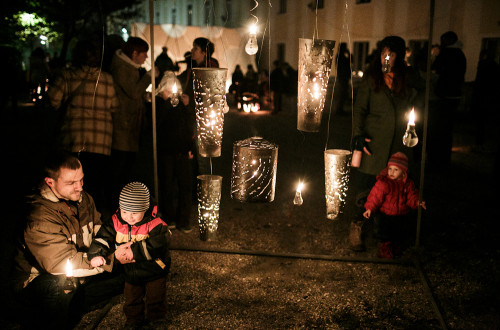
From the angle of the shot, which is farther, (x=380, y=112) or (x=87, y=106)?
(x=380, y=112)

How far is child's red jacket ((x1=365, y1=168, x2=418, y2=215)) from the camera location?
4.12 metres

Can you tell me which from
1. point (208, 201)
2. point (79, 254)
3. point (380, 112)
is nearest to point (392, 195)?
point (380, 112)

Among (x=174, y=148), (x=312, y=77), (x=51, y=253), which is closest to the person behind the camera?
(x=51, y=253)

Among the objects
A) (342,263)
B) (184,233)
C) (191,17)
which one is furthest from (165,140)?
(191,17)

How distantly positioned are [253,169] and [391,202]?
1.62 m

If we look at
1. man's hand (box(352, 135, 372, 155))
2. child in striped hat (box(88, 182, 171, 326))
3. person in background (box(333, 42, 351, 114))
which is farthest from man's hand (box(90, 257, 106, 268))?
person in background (box(333, 42, 351, 114))

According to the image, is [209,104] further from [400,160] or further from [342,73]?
[342,73]

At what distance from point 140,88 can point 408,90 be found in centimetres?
242

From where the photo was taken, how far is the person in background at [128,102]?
4.05m

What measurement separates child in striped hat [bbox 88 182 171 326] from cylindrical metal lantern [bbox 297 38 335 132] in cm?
122

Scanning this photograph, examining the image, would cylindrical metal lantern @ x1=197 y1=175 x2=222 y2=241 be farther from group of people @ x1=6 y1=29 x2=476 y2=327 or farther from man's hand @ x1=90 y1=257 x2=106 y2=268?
man's hand @ x1=90 y1=257 x2=106 y2=268

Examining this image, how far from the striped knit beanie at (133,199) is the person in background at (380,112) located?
211cm

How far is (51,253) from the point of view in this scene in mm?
2600

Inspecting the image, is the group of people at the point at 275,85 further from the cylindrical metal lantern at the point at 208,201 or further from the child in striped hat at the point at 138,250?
the child in striped hat at the point at 138,250
